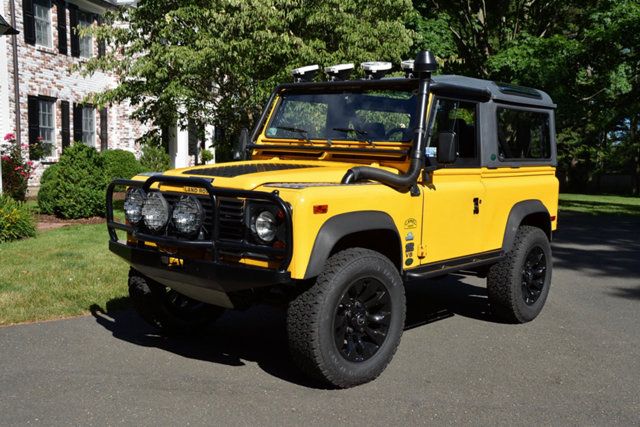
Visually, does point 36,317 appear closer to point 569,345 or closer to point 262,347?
point 262,347

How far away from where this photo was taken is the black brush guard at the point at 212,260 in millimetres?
4096

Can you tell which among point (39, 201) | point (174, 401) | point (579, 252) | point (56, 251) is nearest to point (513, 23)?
point (579, 252)

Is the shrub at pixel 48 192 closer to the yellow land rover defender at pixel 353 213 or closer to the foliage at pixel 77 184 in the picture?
the foliage at pixel 77 184

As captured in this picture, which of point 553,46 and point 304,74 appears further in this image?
point 553,46

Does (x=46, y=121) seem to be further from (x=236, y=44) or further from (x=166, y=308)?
(x=166, y=308)

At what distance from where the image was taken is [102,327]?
5973 millimetres

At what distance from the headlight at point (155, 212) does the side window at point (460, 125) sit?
1951 mm

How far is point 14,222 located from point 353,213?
7.69 metres

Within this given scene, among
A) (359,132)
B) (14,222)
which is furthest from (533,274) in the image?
(14,222)

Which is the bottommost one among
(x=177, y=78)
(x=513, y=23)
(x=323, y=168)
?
(x=323, y=168)

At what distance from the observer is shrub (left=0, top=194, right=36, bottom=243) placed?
10320 millimetres

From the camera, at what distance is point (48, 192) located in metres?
13.2

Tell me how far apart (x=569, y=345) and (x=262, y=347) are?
2457 millimetres

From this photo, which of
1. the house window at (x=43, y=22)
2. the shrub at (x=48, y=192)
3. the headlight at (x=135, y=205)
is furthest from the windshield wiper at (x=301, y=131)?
the house window at (x=43, y=22)
